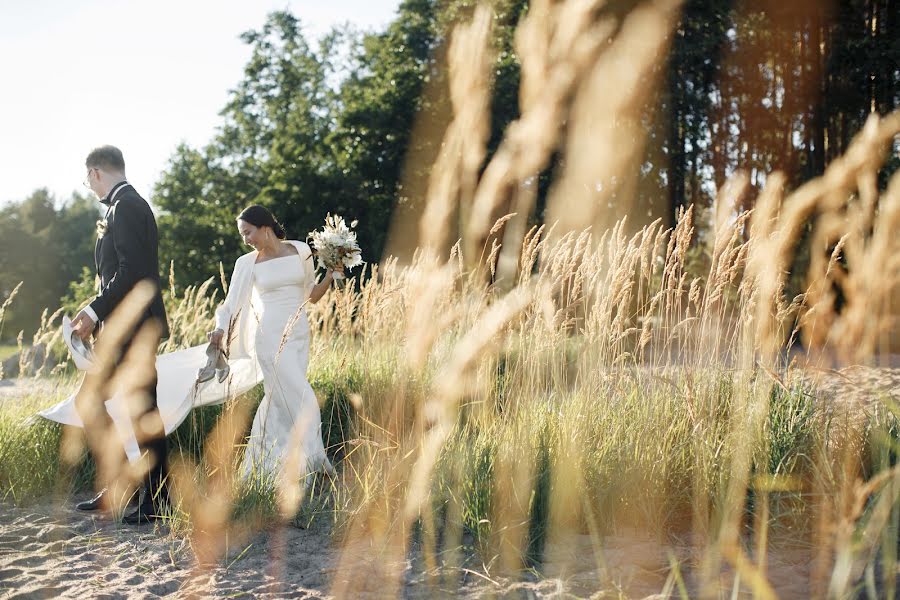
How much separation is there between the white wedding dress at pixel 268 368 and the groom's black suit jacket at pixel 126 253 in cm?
72

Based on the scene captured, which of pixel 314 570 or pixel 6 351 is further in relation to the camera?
pixel 6 351

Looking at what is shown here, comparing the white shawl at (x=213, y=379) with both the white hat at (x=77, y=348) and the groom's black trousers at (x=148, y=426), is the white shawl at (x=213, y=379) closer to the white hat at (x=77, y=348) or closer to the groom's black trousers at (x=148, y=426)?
the groom's black trousers at (x=148, y=426)

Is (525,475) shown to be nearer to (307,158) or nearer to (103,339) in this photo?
(103,339)

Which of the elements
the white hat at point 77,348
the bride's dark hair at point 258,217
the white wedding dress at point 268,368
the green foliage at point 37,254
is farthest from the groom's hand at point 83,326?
the green foliage at point 37,254

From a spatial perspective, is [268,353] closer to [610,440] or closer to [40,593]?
[40,593]

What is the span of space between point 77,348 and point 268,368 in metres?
1.50

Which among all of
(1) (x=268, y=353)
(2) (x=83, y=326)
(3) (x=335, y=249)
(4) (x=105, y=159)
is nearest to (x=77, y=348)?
(2) (x=83, y=326)

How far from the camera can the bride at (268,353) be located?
5.00m

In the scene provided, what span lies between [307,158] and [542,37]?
56.5 ft

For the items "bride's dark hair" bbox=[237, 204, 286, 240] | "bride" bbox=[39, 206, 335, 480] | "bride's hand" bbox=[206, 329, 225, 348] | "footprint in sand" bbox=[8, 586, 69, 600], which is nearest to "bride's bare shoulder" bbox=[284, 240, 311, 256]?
"bride" bbox=[39, 206, 335, 480]

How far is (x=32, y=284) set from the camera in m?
47.5

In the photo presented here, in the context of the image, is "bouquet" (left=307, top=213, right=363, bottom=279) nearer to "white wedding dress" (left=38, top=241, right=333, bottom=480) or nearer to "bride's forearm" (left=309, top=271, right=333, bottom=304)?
"bride's forearm" (left=309, top=271, right=333, bottom=304)

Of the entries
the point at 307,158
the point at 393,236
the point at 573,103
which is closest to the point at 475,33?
the point at 573,103

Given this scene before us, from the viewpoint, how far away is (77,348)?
12.6ft
